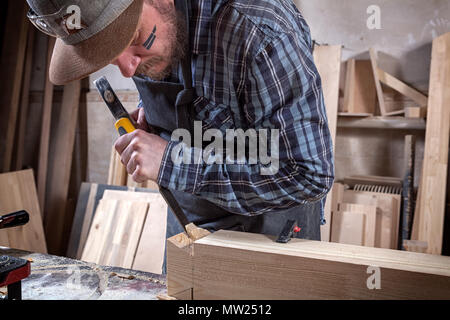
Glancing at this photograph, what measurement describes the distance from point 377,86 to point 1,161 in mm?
3465

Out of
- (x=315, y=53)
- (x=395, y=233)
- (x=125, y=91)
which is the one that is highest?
(x=315, y=53)

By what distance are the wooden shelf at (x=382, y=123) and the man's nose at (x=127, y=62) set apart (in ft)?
6.79

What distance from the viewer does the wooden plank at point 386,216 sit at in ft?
8.78

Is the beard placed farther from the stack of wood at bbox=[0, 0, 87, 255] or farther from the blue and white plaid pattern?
the stack of wood at bbox=[0, 0, 87, 255]

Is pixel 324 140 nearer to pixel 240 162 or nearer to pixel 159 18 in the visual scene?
pixel 240 162

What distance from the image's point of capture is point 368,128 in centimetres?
295

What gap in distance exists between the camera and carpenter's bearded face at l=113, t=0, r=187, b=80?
117 centimetres

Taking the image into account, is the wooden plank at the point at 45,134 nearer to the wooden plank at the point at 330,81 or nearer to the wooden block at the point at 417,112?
the wooden plank at the point at 330,81

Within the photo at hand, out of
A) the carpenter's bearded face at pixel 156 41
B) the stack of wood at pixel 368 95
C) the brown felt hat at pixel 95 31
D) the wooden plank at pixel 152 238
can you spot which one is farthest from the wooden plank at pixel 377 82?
the brown felt hat at pixel 95 31

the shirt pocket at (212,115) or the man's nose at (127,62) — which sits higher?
the man's nose at (127,62)

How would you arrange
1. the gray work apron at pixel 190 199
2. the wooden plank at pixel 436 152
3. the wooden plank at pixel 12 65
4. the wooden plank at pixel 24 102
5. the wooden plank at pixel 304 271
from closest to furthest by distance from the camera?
the wooden plank at pixel 304 271, the gray work apron at pixel 190 199, the wooden plank at pixel 436 152, the wooden plank at pixel 12 65, the wooden plank at pixel 24 102

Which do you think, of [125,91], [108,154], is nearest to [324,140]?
[125,91]

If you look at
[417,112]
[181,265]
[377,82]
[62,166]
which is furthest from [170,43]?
[62,166]

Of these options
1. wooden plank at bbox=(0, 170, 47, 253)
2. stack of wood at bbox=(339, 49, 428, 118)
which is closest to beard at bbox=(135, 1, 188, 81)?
stack of wood at bbox=(339, 49, 428, 118)
